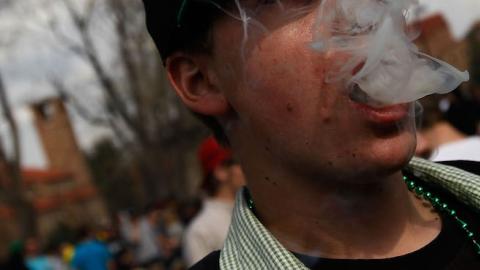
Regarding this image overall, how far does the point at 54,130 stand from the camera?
47.5 m

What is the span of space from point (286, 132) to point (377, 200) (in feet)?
0.75

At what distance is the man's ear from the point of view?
56.6 inches

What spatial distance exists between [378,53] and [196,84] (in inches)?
18.4

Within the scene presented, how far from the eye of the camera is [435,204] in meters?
1.42

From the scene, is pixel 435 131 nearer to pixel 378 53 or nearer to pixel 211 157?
pixel 211 157

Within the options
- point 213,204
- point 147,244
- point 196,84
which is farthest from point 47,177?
point 196,84

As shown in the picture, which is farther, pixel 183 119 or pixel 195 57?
pixel 183 119

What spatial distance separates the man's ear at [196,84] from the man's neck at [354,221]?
23 cm

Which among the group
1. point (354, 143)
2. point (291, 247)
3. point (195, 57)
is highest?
point (195, 57)

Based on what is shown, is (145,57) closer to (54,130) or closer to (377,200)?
(377,200)

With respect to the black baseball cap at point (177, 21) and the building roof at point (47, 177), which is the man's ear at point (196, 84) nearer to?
the black baseball cap at point (177, 21)

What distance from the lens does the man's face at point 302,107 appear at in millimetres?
1207

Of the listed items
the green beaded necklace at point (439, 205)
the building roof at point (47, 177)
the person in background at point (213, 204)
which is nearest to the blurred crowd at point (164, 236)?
the person in background at point (213, 204)

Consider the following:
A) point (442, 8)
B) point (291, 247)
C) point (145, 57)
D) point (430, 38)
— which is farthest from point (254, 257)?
point (145, 57)
